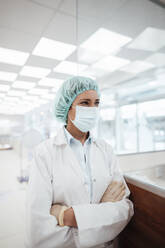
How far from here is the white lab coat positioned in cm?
84

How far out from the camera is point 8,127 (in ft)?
26.0

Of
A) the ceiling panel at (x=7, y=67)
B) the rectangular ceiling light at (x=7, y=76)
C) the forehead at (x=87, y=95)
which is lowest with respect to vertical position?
the forehead at (x=87, y=95)

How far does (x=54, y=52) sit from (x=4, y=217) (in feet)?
8.98

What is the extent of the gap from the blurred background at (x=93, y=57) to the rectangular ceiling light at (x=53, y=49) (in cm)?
2

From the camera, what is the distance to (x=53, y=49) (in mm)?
2703

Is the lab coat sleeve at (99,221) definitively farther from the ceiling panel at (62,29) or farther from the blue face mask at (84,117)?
the ceiling panel at (62,29)

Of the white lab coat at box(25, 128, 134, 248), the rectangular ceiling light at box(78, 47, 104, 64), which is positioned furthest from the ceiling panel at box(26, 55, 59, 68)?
the white lab coat at box(25, 128, 134, 248)

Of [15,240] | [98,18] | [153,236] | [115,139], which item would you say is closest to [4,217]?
[15,240]

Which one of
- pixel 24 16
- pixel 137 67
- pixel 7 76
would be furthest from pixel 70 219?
pixel 137 67

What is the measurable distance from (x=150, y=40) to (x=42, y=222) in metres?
2.78

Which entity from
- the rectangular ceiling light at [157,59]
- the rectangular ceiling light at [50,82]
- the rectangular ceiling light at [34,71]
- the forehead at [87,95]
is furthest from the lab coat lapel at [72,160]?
the rectangular ceiling light at [50,82]

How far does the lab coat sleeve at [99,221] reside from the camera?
0.84 metres

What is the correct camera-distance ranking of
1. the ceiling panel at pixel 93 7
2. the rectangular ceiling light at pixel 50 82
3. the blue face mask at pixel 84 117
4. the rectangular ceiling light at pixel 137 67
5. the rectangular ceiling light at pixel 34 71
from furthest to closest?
the rectangular ceiling light at pixel 50 82 → the rectangular ceiling light at pixel 34 71 → the rectangular ceiling light at pixel 137 67 → the ceiling panel at pixel 93 7 → the blue face mask at pixel 84 117

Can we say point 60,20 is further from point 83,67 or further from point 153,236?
point 153,236
